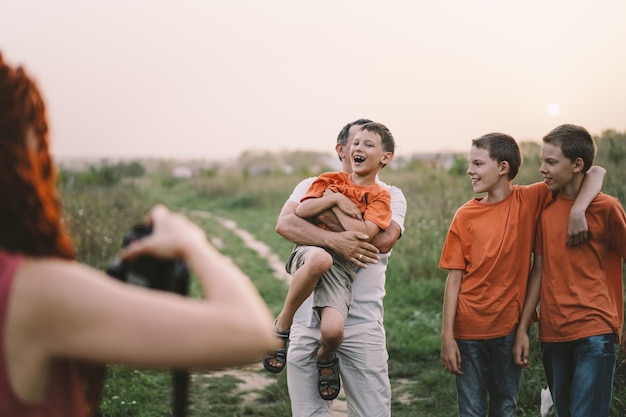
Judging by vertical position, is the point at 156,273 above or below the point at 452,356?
above

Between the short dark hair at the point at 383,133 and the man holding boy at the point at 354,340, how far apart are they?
2.04 ft

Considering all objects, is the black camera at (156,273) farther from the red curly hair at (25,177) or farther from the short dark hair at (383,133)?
the short dark hair at (383,133)

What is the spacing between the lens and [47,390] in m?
1.28

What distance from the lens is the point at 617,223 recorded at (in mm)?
3627

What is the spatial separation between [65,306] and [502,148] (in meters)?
3.30

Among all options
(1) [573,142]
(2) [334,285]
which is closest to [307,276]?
(2) [334,285]

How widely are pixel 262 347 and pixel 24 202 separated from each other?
56cm

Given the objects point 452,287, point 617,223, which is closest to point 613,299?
point 617,223

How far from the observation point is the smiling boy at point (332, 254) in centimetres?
362

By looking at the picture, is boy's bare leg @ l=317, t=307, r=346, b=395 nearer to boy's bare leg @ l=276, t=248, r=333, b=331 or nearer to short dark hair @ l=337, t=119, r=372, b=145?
boy's bare leg @ l=276, t=248, r=333, b=331

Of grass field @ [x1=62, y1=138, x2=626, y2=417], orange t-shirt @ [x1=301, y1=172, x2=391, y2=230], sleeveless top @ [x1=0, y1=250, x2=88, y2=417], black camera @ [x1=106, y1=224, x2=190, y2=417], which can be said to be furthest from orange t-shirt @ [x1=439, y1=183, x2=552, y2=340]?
sleeveless top @ [x1=0, y1=250, x2=88, y2=417]

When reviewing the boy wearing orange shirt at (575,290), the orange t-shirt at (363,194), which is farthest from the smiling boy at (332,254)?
the boy wearing orange shirt at (575,290)

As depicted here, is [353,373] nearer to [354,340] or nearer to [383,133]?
[354,340]

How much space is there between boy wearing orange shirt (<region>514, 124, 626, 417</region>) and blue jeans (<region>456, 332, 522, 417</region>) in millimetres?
106
